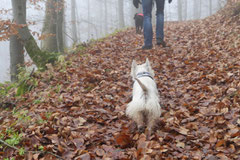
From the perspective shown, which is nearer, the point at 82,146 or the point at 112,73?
the point at 82,146

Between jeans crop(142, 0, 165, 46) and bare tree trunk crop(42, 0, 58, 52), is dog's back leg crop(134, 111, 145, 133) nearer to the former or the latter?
jeans crop(142, 0, 165, 46)

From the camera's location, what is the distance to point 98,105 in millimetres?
3631

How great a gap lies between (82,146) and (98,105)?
1198mm

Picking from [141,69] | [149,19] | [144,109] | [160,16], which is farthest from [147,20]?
[144,109]

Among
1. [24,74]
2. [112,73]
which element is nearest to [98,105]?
[112,73]

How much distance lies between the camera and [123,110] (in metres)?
3.52

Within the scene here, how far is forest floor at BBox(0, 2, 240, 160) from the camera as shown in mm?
2391

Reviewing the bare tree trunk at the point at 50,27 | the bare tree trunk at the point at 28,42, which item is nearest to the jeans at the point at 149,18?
the bare tree trunk at the point at 28,42

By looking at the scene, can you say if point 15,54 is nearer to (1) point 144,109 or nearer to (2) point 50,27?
(2) point 50,27

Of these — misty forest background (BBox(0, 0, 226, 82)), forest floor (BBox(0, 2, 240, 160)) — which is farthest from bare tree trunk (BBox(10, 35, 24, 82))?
forest floor (BBox(0, 2, 240, 160))

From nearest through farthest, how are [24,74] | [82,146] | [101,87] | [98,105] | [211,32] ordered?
1. [82,146]
2. [98,105]
3. [101,87]
4. [24,74]
5. [211,32]

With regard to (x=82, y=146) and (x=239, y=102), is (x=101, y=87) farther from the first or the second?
(x=239, y=102)

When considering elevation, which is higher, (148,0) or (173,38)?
(148,0)

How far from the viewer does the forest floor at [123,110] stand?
2391mm
